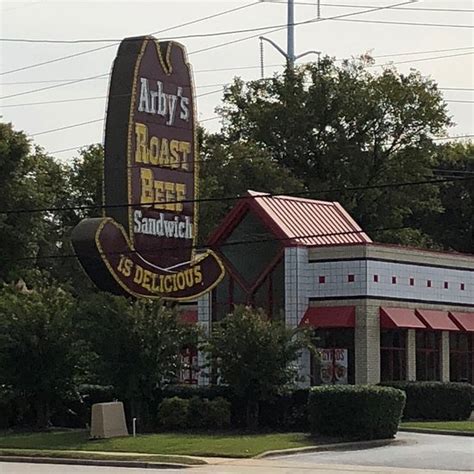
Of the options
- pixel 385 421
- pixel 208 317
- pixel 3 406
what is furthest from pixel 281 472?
pixel 208 317

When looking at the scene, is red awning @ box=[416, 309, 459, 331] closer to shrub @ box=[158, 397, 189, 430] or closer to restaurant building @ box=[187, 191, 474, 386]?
restaurant building @ box=[187, 191, 474, 386]

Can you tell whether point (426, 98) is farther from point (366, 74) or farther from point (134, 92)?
point (134, 92)

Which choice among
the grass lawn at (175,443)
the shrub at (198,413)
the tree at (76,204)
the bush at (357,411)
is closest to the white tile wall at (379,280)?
the shrub at (198,413)

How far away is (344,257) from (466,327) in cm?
570

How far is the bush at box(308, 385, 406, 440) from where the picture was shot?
32469 millimetres

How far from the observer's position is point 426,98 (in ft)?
232

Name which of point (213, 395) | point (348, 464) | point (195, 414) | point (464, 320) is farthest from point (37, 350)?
point (464, 320)

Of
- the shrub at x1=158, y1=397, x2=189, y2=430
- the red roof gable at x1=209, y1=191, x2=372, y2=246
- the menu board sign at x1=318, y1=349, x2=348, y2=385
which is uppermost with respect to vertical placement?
the red roof gable at x1=209, y1=191, x2=372, y2=246

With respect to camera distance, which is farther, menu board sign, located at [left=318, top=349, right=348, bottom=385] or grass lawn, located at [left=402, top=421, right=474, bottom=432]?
menu board sign, located at [left=318, top=349, right=348, bottom=385]

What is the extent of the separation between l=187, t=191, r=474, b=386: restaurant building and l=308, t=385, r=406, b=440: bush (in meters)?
6.46

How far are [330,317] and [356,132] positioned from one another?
98.2 feet

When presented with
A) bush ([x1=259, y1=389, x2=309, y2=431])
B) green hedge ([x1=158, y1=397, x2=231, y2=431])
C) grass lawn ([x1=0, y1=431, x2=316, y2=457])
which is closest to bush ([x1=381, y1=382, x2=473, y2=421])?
bush ([x1=259, y1=389, x2=309, y2=431])

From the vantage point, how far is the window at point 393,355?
1676 inches

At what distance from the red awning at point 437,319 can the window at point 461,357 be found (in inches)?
46.8
